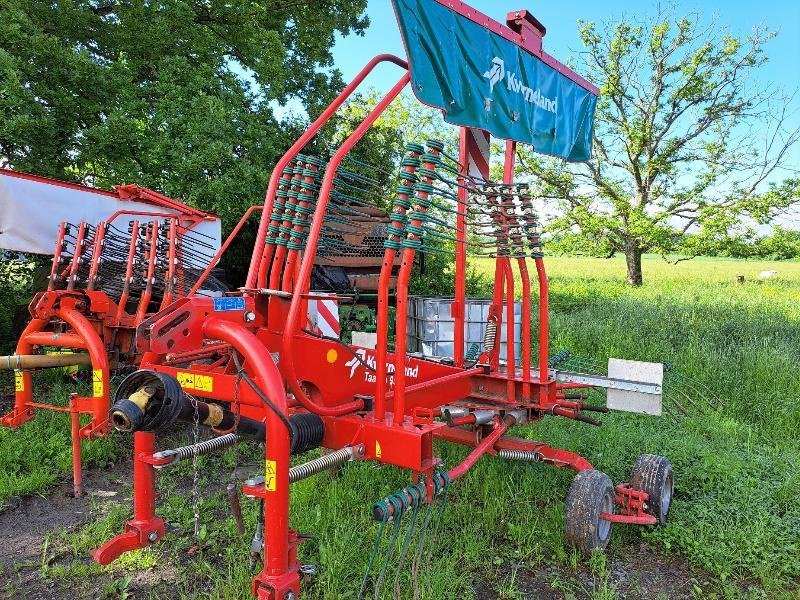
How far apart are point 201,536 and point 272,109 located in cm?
821

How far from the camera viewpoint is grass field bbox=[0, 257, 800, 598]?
11.1 feet

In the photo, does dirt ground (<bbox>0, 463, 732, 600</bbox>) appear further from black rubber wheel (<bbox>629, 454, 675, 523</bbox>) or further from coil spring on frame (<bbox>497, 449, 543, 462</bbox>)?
coil spring on frame (<bbox>497, 449, 543, 462</bbox>)

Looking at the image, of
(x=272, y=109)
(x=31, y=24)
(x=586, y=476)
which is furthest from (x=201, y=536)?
(x=272, y=109)

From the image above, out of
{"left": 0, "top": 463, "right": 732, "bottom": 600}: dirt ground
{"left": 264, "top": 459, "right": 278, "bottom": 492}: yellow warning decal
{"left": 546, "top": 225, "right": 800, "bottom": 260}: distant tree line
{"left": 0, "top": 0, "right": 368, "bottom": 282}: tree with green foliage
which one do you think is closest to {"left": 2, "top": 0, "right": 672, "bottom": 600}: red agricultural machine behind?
{"left": 264, "top": 459, "right": 278, "bottom": 492}: yellow warning decal

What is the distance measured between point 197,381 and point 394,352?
46.4 inches

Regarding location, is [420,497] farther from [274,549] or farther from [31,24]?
[31,24]

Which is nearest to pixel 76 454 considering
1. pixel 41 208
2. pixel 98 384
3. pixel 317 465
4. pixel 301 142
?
pixel 98 384

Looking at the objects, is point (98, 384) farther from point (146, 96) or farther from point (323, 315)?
A: point (146, 96)

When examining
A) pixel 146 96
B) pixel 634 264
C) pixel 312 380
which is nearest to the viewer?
pixel 312 380

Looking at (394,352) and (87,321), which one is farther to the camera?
(87,321)

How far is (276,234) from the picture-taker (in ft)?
12.1

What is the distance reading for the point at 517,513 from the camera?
4.14 metres

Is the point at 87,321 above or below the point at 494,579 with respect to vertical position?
above

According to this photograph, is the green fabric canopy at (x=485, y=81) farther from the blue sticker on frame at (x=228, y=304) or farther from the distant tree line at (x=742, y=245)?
the distant tree line at (x=742, y=245)
